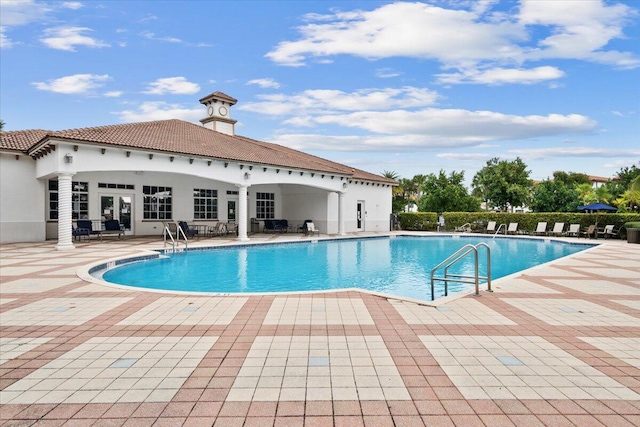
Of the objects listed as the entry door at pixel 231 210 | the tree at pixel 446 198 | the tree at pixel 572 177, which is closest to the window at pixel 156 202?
the entry door at pixel 231 210

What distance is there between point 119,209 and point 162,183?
2475mm

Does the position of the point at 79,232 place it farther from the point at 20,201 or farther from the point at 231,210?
the point at 231,210

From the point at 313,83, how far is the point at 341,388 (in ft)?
75.2

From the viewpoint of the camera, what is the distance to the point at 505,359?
3820 mm

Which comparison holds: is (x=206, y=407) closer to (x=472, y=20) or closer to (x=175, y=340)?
(x=175, y=340)

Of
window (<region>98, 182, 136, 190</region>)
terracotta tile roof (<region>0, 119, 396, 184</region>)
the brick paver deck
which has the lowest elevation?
the brick paver deck

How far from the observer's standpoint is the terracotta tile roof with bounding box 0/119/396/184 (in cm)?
1445

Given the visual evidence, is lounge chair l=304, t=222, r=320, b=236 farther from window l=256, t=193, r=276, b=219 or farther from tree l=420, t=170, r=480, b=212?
tree l=420, t=170, r=480, b=212

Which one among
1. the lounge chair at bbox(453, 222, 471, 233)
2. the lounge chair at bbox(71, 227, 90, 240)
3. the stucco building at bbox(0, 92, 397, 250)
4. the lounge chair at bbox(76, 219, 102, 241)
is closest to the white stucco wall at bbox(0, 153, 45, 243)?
the stucco building at bbox(0, 92, 397, 250)

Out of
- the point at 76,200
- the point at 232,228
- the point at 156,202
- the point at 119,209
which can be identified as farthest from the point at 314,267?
the point at 76,200

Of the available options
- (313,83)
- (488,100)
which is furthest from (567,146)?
(313,83)

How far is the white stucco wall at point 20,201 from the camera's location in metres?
15.7

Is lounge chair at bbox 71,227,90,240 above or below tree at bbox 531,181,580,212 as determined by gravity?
below

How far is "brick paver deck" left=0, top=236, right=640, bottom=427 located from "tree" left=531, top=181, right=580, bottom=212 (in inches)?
1210
